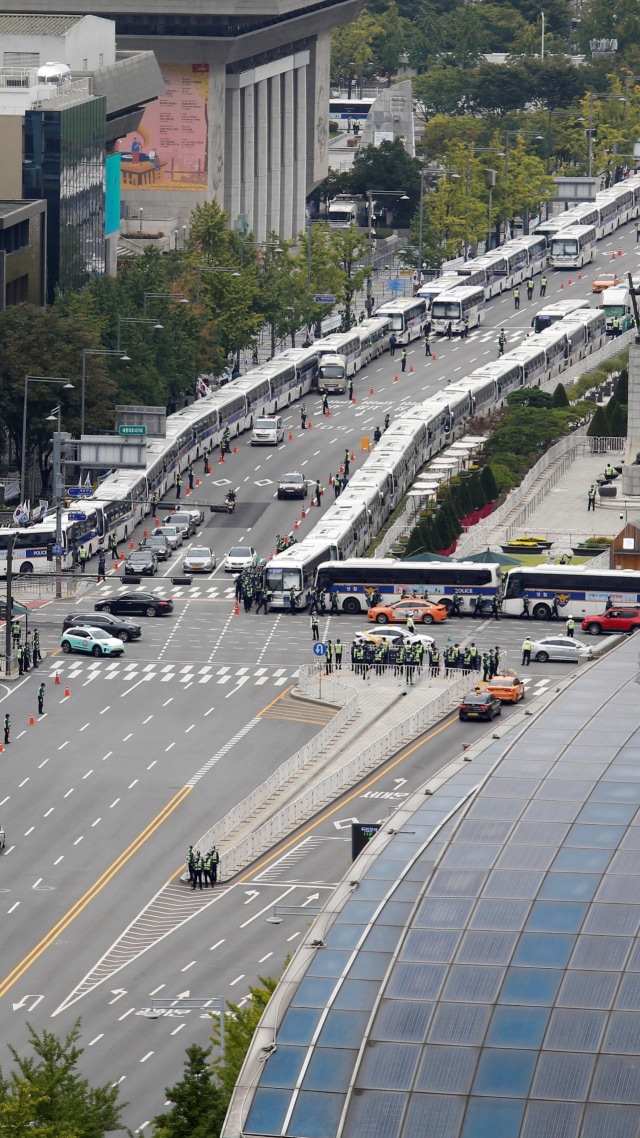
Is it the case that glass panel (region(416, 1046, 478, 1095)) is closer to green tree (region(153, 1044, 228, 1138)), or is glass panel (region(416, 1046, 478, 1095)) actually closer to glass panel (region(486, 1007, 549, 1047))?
glass panel (region(486, 1007, 549, 1047))

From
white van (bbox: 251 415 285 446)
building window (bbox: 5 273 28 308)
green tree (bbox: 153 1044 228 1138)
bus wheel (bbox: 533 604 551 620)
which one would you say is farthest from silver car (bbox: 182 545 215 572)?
green tree (bbox: 153 1044 228 1138)

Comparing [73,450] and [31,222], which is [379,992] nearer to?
[73,450]

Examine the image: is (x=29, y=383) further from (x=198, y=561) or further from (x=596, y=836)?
(x=596, y=836)

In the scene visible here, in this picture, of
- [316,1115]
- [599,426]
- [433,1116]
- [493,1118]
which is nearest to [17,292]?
[599,426]

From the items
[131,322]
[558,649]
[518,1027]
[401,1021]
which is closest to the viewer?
[518,1027]

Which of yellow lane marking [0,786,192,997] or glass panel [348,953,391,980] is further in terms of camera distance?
yellow lane marking [0,786,192,997]

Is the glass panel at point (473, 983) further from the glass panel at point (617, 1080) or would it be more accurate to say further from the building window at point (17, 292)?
the building window at point (17, 292)

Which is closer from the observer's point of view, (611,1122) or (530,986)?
(611,1122)
